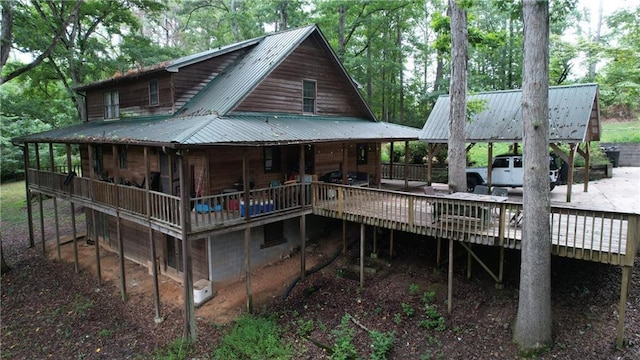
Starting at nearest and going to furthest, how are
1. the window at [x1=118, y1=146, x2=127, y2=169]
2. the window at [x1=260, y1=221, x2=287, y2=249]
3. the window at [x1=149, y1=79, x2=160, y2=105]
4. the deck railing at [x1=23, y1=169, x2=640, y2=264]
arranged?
the deck railing at [x1=23, y1=169, x2=640, y2=264] → the window at [x1=260, y1=221, x2=287, y2=249] → the window at [x1=149, y1=79, x2=160, y2=105] → the window at [x1=118, y1=146, x2=127, y2=169]

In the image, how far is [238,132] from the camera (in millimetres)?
11086

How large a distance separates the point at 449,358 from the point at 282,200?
6660mm

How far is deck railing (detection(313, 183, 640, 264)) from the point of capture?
789cm

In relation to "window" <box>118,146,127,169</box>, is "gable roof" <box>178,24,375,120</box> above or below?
above

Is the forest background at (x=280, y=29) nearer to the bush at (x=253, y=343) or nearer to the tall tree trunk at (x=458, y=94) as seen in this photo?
the tall tree trunk at (x=458, y=94)

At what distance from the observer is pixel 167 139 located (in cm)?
959

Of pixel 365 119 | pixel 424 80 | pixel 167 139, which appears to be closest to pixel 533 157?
pixel 167 139

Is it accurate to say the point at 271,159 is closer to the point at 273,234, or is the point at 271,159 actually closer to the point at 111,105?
the point at 273,234

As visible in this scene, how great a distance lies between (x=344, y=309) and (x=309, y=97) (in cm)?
907

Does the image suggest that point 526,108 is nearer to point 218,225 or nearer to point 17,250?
point 218,225

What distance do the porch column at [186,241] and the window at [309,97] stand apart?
7451 millimetres

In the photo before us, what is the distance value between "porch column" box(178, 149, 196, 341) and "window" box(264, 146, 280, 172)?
14.8 feet

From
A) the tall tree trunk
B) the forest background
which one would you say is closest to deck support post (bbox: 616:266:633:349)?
the tall tree trunk

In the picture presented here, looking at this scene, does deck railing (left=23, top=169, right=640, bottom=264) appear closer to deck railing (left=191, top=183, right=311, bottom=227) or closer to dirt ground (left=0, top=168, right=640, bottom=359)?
deck railing (left=191, top=183, right=311, bottom=227)
